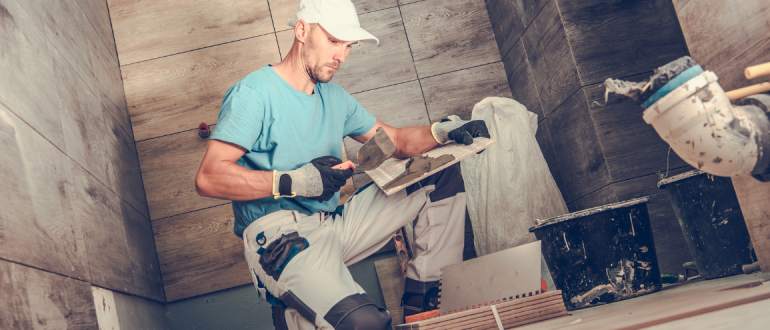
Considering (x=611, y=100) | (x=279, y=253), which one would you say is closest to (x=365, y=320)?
(x=279, y=253)

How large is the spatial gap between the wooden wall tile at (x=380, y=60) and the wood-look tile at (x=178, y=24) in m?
0.51

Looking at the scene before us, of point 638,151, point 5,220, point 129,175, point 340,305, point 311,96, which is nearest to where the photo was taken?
point 5,220

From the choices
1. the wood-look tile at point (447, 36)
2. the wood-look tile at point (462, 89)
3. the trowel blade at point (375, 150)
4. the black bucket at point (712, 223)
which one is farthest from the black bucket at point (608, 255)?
the wood-look tile at point (447, 36)

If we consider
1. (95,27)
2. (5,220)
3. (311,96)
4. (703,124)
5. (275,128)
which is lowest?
(703,124)

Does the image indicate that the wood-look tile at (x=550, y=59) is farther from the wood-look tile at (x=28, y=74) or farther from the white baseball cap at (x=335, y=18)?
the wood-look tile at (x=28, y=74)

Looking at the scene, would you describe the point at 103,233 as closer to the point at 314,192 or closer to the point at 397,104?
the point at 314,192

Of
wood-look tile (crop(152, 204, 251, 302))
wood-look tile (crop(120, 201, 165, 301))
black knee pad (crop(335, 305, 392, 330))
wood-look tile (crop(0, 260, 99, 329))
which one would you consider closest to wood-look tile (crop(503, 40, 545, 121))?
black knee pad (crop(335, 305, 392, 330))

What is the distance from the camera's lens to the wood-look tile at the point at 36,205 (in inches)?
52.5

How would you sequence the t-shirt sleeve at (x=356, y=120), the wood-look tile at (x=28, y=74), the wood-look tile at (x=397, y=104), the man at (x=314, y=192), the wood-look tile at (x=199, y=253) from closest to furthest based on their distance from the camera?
the wood-look tile at (x=28, y=74) → the man at (x=314, y=192) → the t-shirt sleeve at (x=356, y=120) → the wood-look tile at (x=199, y=253) → the wood-look tile at (x=397, y=104)

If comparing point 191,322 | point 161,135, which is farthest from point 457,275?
point 161,135

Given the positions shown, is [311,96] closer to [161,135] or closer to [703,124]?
[161,135]

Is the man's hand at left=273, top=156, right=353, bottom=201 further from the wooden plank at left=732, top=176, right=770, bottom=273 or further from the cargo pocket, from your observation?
the wooden plank at left=732, top=176, right=770, bottom=273

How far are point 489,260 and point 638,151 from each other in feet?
3.26

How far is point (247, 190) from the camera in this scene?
175 cm
